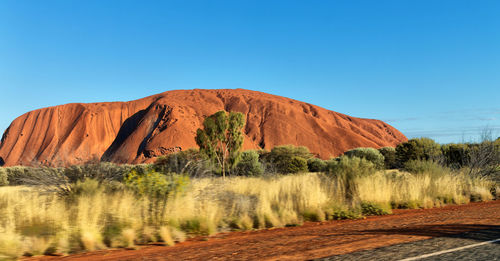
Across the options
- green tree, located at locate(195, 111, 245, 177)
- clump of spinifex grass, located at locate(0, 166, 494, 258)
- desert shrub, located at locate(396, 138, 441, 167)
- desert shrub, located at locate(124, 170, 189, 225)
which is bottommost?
clump of spinifex grass, located at locate(0, 166, 494, 258)

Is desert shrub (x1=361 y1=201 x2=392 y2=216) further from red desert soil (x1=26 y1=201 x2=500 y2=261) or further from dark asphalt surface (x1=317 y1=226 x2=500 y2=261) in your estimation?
dark asphalt surface (x1=317 y1=226 x2=500 y2=261)

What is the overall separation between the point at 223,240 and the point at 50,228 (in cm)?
368

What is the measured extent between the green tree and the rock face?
45.2 meters

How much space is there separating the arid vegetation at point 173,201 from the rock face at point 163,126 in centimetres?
7514

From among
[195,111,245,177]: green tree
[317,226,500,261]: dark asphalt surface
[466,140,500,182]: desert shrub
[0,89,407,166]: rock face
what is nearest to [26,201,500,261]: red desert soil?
[317,226,500,261]: dark asphalt surface

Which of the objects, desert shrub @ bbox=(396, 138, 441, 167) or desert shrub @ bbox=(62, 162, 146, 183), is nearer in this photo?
desert shrub @ bbox=(62, 162, 146, 183)

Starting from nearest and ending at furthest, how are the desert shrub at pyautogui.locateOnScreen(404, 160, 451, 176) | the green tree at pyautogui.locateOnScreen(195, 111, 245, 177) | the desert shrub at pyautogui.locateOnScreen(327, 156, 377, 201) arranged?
the desert shrub at pyautogui.locateOnScreen(327, 156, 377, 201), the desert shrub at pyautogui.locateOnScreen(404, 160, 451, 176), the green tree at pyautogui.locateOnScreen(195, 111, 245, 177)

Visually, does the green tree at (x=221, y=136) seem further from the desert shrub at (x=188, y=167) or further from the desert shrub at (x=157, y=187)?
the desert shrub at (x=157, y=187)

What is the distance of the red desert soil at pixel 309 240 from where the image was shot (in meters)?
5.99

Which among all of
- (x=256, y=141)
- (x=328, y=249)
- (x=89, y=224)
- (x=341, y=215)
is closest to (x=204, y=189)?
(x=89, y=224)

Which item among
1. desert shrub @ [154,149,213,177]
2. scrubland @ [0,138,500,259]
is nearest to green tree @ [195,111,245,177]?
desert shrub @ [154,149,213,177]

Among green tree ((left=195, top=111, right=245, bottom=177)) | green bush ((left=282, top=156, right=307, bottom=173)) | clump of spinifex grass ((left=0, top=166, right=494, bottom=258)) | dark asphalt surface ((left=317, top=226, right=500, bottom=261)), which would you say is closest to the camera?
dark asphalt surface ((left=317, top=226, right=500, bottom=261))

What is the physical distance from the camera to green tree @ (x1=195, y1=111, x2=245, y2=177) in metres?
41.4

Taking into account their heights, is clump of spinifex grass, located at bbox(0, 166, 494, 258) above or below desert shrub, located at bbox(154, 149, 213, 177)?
below
